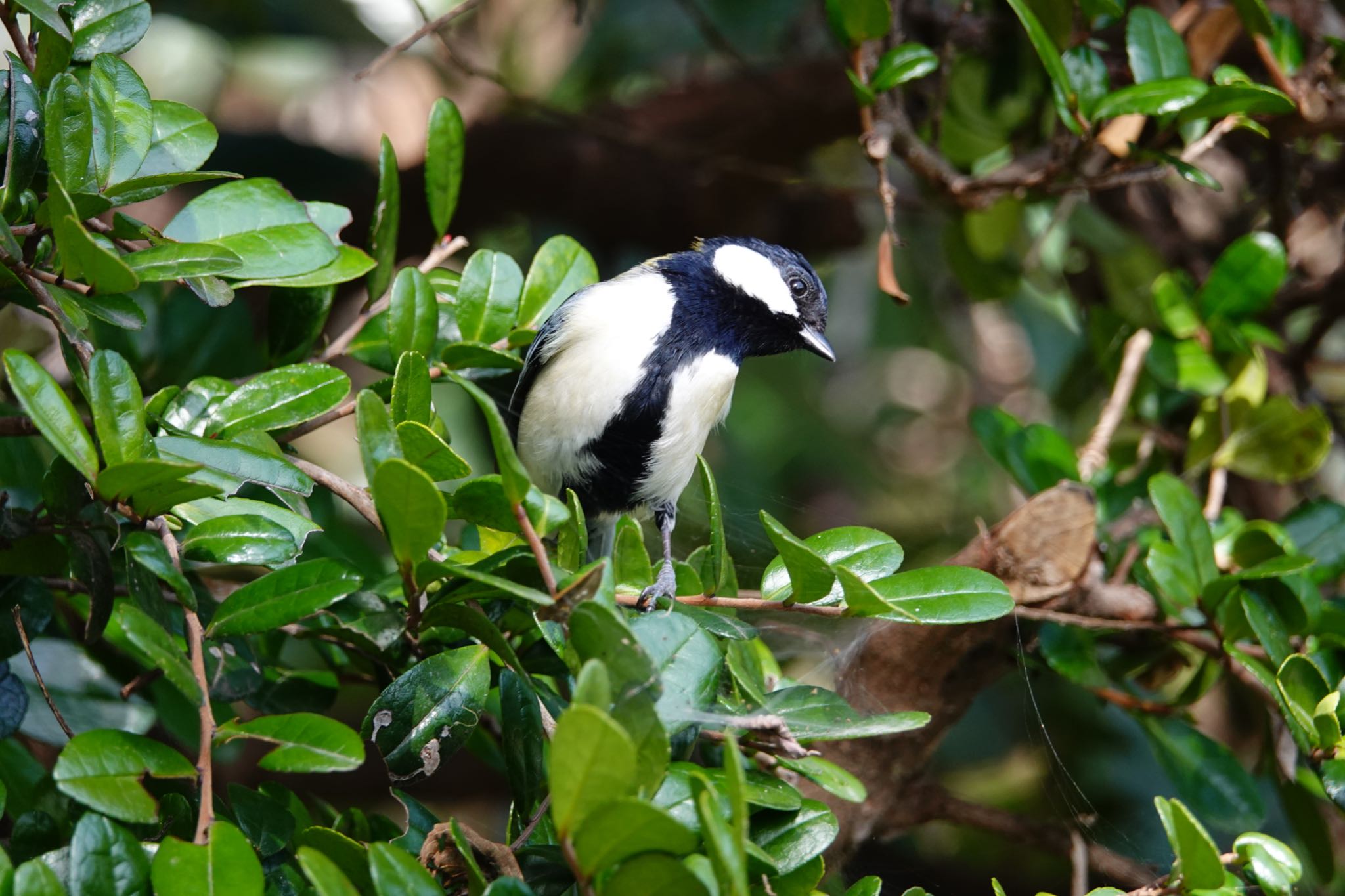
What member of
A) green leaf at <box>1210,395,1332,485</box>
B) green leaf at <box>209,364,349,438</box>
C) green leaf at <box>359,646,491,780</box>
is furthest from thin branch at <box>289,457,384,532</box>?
green leaf at <box>1210,395,1332,485</box>

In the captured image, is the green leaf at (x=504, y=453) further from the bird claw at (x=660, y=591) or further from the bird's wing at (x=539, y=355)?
the bird's wing at (x=539, y=355)

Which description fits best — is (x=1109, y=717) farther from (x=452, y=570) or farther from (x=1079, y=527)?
(x=452, y=570)

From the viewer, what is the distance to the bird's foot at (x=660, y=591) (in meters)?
1.22

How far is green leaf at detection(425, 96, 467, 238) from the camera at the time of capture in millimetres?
1616

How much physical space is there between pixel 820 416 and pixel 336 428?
202 centimetres

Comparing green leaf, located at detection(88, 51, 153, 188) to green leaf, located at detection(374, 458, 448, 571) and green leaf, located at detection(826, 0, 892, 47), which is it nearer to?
green leaf, located at detection(374, 458, 448, 571)

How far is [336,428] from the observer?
4.70 m

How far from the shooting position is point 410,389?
121cm

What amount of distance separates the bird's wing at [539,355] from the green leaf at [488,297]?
0.08m

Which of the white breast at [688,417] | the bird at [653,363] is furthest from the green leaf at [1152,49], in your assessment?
the white breast at [688,417]

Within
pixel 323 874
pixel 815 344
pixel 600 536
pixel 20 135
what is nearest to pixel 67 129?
pixel 20 135

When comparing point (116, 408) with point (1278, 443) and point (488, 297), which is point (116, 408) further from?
point (1278, 443)

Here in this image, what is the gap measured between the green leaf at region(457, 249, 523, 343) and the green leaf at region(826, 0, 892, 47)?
0.61 m

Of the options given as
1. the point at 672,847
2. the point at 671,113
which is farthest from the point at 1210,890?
the point at 671,113
